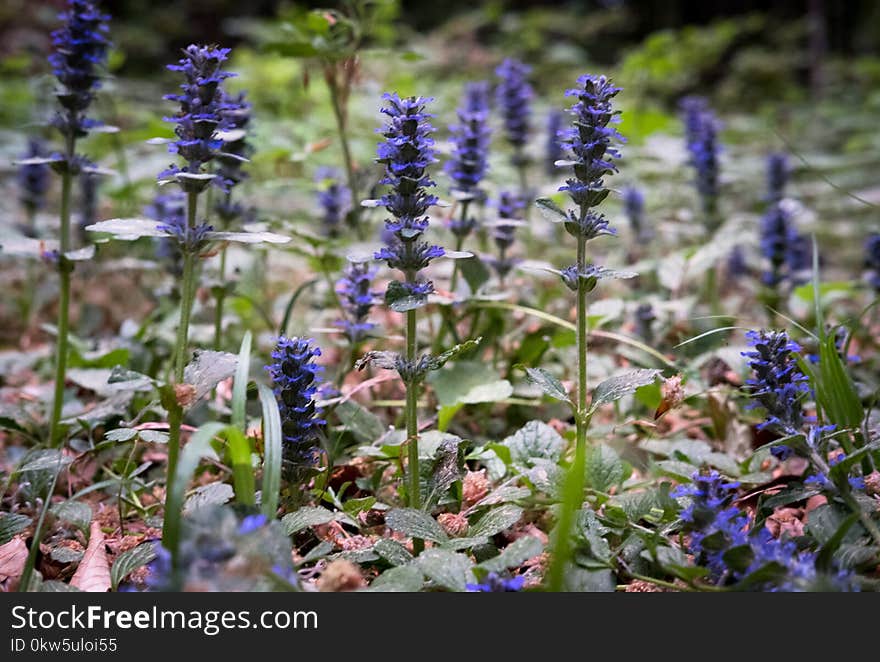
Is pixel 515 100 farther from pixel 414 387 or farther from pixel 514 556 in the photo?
pixel 514 556

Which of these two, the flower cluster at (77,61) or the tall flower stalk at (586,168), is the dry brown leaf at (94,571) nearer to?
the tall flower stalk at (586,168)

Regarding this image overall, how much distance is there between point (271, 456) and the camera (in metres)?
1.42

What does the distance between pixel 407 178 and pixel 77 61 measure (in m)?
1.14

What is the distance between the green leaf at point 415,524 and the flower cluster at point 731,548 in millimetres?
478

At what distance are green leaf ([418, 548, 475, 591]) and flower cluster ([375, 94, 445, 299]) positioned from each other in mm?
528

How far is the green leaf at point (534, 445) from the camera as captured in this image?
6.29ft

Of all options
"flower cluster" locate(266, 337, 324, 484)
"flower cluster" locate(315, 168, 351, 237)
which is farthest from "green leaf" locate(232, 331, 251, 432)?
"flower cluster" locate(315, 168, 351, 237)

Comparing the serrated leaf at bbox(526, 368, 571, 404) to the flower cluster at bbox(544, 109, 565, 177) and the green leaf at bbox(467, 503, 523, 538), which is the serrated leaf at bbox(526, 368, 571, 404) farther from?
the flower cluster at bbox(544, 109, 565, 177)

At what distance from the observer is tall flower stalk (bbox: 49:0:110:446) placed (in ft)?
6.86

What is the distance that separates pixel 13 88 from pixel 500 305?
5.63 m

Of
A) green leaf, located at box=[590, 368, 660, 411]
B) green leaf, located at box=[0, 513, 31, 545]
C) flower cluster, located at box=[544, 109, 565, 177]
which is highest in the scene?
flower cluster, located at box=[544, 109, 565, 177]

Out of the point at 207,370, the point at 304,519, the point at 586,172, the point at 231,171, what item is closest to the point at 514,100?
the point at 231,171

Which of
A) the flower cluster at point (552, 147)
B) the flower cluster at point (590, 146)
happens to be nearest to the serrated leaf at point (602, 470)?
the flower cluster at point (590, 146)

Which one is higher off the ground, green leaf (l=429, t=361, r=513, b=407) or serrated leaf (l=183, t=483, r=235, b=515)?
green leaf (l=429, t=361, r=513, b=407)
